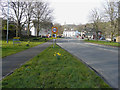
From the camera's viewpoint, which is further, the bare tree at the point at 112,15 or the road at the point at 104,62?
the bare tree at the point at 112,15

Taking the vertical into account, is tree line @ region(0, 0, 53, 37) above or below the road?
above

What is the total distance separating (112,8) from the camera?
3934cm

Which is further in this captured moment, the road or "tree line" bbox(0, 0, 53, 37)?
"tree line" bbox(0, 0, 53, 37)

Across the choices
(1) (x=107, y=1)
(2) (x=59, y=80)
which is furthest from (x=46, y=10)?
(2) (x=59, y=80)

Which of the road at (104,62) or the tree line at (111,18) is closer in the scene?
the road at (104,62)

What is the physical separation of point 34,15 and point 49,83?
43272 mm

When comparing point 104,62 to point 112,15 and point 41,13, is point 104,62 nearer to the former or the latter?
point 112,15

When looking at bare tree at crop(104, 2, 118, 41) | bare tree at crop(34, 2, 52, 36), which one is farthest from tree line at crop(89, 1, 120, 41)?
bare tree at crop(34, 2, 52, 36)

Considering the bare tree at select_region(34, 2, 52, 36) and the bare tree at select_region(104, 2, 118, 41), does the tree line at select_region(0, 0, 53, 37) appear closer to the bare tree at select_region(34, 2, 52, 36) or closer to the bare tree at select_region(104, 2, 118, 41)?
the bare tree at select_region(34, 2, 52, 36)

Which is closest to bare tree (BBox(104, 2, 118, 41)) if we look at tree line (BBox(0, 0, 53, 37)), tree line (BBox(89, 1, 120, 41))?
tree line (BBox(89, 1, 120, 41))

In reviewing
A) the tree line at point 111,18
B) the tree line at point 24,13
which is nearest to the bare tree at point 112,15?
the tree line at point 111,18

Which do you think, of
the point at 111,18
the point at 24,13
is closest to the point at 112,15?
the point at 111,18

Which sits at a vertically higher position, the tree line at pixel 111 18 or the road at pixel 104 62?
the tree line at pixel 111 18

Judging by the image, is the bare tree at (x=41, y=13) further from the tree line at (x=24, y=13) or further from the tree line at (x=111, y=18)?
the tree line at (x=111, y=18)
